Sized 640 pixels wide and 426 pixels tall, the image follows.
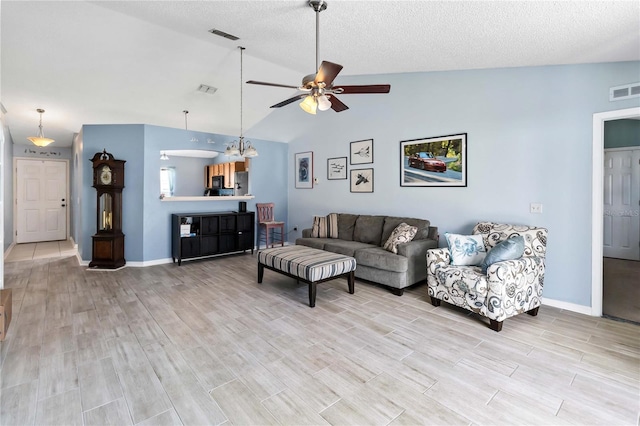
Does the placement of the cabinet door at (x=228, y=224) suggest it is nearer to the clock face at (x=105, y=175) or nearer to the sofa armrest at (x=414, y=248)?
the clock face at (x=105, y=175)

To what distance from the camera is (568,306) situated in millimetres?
3455

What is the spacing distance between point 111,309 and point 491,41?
476 centimetres

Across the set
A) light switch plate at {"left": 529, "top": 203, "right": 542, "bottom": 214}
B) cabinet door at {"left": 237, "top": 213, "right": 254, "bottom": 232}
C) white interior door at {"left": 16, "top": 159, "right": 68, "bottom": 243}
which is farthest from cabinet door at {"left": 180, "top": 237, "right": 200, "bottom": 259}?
light switch plate at {"left": 529, "top": 203, "right": 542, "bottom": 214}

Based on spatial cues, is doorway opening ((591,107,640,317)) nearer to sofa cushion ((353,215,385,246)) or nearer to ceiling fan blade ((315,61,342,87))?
sofa cushion ((353,215,385,246))

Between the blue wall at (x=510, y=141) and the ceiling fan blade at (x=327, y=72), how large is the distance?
7.74ft

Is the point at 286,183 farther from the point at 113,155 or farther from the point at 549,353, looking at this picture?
the point at 549,353

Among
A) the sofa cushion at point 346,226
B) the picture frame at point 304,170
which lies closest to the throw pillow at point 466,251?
the sofa cushion at point 346,226

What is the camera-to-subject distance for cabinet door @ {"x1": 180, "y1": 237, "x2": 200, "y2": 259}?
5.56 metres

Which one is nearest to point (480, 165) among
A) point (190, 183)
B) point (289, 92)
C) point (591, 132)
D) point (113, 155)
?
point (591, 132)

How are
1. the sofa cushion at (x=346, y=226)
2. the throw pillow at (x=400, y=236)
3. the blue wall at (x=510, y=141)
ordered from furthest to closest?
the sofa cushion at (x=346, y=226)
the throw pillow at (x=400, y=236)
the blue wall at (x=510, y=141)

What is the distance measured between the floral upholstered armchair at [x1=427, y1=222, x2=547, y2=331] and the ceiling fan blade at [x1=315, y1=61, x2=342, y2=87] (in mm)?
2172

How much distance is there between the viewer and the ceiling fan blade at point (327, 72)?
2.46 metres

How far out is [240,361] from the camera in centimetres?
244

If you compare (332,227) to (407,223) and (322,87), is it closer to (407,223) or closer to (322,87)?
(407,223)
